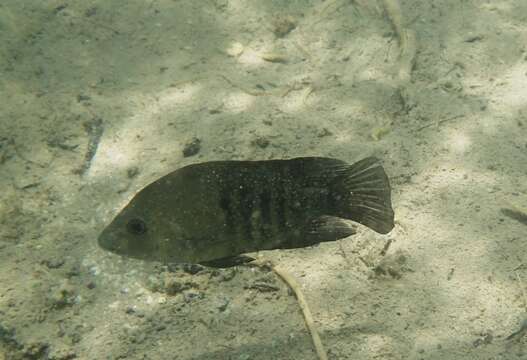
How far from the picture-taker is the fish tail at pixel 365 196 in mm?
2334

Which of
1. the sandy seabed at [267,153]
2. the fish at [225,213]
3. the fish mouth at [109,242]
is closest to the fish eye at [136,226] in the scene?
the fish at [225,213]

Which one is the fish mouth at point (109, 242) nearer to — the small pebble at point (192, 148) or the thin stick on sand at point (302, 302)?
the thin stick on sand at point (302, 302)

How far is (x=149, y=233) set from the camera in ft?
6.97

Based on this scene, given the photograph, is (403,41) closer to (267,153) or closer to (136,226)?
(267,153)

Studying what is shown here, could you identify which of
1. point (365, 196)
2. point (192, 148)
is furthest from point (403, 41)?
point (365, 196)

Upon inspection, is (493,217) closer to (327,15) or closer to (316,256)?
(316,256)

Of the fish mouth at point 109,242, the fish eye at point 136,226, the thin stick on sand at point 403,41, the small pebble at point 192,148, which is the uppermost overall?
the fish eye at point 136,226

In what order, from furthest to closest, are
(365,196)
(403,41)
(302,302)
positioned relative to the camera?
(403,41)
(302,302)
(365,196)

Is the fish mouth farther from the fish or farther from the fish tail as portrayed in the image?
the fish tail

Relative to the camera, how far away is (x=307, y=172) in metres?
2.19

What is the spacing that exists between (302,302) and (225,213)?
1222 mm

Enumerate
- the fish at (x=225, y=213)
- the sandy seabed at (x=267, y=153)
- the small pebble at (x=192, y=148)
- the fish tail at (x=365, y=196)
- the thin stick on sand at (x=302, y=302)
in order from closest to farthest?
the fish at (x=225, y=213) < the fish tail at (x=365, y=196) < the thin stick on sand at (x=302, y=302) < the sandy seabed at (x=267, y=153) < the small pebble at (x=192, y=148)

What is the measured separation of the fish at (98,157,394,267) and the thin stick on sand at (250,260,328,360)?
95 cm

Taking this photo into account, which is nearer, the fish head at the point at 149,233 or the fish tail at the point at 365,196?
the fish head at the point at 149,233
